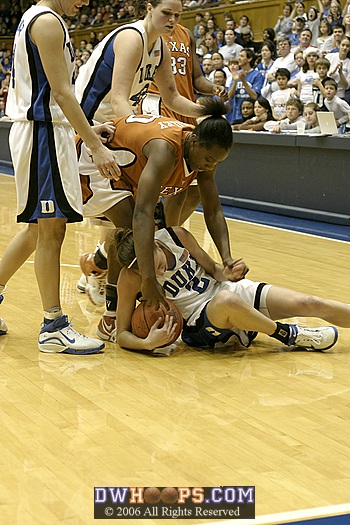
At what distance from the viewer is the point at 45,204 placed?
3.69m

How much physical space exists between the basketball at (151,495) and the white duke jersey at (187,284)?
1.49 m

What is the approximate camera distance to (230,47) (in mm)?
12992

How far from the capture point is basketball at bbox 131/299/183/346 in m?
3.70

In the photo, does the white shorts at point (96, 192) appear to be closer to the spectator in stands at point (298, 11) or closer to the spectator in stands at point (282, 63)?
the spectator in stands at point (282, 63)

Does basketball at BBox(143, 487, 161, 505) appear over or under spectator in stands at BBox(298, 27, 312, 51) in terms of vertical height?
under

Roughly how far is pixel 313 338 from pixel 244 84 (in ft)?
24.5

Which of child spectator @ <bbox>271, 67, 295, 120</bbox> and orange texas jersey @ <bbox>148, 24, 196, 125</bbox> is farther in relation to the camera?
Result: child spectator @ <bbox>271, 67, 295, 120</bbox>

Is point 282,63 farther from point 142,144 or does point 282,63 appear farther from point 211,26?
point 142,144

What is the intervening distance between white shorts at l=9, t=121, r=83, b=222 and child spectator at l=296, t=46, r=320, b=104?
6687 millimetres

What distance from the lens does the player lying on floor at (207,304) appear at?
147 inches

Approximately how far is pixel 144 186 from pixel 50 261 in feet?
1.86

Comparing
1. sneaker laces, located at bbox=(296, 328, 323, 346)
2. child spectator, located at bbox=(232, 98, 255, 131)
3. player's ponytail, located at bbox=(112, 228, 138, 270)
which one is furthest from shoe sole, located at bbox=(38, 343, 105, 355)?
child spectator, located at bbox=(232, 98, 255, 131)

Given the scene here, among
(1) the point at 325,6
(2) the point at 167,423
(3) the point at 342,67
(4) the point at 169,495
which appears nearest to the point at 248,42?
(1) the point at 325,6

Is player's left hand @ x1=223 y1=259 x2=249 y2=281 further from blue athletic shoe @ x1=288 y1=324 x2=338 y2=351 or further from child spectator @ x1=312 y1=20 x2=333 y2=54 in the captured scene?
child spectator @ x1=312 y1=20 x2=333 y2=54
